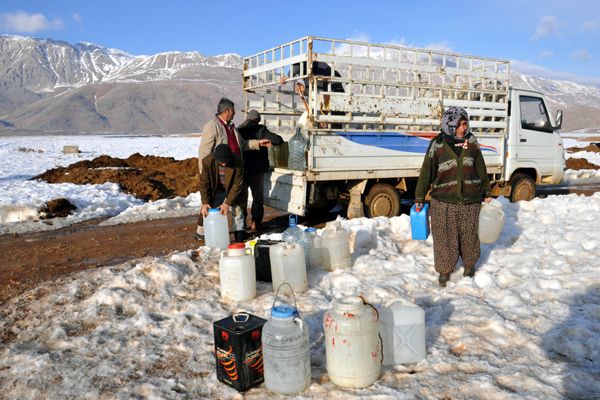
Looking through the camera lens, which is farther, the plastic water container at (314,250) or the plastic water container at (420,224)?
the plastic water container at (420,224)

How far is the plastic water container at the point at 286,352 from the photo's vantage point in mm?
3324

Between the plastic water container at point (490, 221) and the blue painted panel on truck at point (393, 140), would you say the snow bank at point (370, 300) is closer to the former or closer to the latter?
the plastic water container at point (490, 221)

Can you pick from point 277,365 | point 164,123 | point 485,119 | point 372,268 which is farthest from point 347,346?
point 164,123

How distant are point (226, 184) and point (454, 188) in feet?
10.5

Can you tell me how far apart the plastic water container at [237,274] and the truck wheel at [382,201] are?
3997mm

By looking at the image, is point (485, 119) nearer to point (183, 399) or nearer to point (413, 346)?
point (413, 346)

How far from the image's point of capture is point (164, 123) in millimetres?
154750

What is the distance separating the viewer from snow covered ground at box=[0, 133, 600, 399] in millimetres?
3424

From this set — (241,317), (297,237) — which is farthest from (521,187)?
(241,317)

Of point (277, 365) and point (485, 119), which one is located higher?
point (485, 119)

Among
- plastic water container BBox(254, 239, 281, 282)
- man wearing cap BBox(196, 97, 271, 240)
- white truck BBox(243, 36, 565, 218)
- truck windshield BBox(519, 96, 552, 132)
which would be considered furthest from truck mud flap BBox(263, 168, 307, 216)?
truck windshield BBox(519, 96, 552, 132)

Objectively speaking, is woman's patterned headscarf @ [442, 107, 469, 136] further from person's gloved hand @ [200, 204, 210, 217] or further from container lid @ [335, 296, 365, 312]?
person's gloved hand @ [200, 204, 210, 217]

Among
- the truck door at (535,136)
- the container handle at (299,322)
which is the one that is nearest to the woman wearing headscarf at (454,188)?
the container handle at (299,322)

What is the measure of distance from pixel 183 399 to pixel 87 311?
68.9 inches
